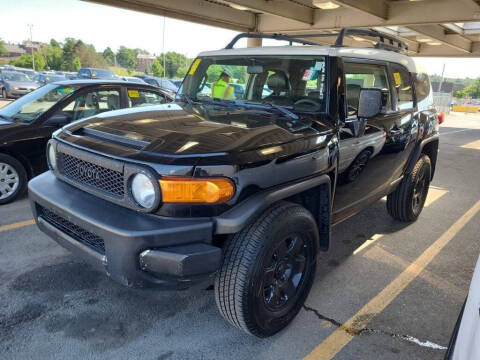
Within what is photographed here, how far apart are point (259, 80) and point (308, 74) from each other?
19.4 inches

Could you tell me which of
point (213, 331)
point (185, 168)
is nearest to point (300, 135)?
point (185, 168)

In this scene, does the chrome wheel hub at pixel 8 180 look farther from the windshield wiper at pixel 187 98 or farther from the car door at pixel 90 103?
the windshield wiper at pixel 187 98

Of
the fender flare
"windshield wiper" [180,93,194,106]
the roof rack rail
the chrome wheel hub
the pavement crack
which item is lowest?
the pavement crack

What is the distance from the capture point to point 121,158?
2.18 meters

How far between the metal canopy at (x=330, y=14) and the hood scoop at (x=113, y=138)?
8414mm

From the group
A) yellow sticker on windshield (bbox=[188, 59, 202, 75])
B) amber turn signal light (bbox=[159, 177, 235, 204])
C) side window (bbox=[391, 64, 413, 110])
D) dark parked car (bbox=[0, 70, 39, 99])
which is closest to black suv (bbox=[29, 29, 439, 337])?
amber turn signal light (bbox=[159, 177, 235, 204])

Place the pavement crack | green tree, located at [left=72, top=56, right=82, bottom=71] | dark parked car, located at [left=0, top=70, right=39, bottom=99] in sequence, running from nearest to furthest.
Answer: the pavement crack → dark parked car, located at [left=0, top=70, right=39, bottom=99] → green tree, located at [left=72, top=56, right=82, bottom=71]

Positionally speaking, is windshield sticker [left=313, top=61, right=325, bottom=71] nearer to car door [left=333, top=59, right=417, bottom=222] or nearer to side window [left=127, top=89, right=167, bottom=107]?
car door [left=333, top=59, right=417, bottom=222]

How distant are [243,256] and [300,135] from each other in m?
0.88

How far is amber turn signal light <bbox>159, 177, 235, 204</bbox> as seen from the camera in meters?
2.07

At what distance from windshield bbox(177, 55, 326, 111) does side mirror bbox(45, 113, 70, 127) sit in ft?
6.56

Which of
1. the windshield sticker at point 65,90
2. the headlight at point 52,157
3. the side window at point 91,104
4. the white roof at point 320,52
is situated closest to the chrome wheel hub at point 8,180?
the side window at point 91,104

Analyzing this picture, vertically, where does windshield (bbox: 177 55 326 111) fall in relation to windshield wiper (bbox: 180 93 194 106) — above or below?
above

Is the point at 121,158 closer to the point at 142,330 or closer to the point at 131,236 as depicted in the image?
the point at 131,236
